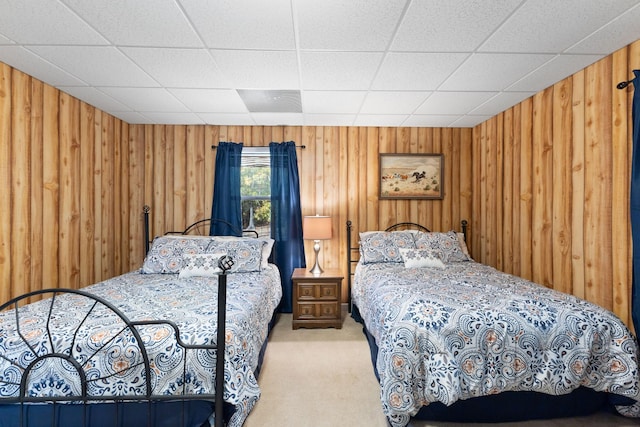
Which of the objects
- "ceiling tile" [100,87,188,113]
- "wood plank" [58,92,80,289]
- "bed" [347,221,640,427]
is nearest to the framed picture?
"bed" [347,221,640,427]

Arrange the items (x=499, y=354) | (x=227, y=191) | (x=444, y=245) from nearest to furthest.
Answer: (x=499, y=354)
(x=444, y=245)
(x=227, y=191)

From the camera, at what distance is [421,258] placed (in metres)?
3.35

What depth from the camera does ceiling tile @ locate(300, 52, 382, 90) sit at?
2307 mm

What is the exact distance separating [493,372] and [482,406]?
272 millimetres

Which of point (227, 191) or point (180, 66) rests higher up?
point (180, 66)

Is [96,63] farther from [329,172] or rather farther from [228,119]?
[329,172]

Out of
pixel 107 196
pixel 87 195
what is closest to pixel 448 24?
pixel 87 195

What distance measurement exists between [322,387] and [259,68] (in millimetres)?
2539

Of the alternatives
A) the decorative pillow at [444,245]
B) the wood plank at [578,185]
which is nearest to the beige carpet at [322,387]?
the wood plank at [578,185]

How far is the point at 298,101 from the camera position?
10.5ft

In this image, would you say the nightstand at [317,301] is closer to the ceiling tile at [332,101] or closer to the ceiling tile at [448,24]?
the ceiling tile at [332,101]

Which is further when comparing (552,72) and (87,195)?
(87,195)

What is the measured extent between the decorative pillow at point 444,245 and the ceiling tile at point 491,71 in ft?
5.47

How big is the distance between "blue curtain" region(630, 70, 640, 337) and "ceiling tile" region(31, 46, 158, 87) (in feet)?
11.9
